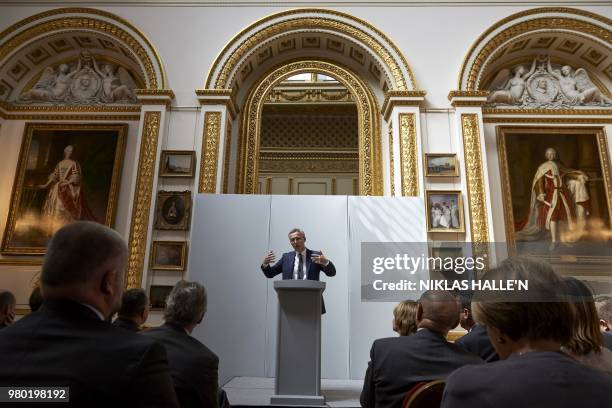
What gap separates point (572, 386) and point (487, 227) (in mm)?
7725

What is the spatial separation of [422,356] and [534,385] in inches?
55.5

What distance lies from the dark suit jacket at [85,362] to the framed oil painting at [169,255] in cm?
722

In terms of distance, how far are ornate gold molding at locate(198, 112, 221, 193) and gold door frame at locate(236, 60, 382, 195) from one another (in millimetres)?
772

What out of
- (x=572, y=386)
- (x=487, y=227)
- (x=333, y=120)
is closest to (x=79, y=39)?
(x=333, y=120)

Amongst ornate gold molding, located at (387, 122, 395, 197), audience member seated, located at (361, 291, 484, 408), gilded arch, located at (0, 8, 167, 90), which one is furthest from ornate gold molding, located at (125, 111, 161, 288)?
audience member seated, located at (361, 291, 484, 408)

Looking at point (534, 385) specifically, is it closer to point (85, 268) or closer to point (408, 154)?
point (85, 268)

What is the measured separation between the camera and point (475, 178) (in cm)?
888

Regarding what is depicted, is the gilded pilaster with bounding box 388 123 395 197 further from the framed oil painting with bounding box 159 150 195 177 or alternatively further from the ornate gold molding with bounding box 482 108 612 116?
the framed oil painting with bounding box 159 150 195 177

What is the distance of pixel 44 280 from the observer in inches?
59.6

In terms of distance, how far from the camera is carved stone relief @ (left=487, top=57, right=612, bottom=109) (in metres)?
9.87

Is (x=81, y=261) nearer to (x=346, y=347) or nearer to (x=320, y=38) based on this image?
(x=346, y=347)

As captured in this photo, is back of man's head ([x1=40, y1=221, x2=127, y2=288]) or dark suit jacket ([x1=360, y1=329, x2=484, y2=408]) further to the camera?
dark suit jacket ([x1=360, y1=329, x2=484, y2=408])

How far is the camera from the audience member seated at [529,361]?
52.4 inches

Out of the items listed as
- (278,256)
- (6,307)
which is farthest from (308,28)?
(6,307)
